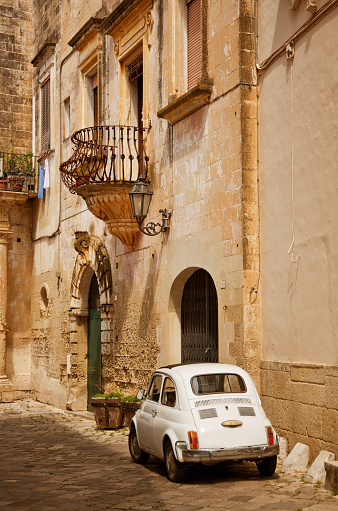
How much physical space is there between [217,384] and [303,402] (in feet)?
3.48

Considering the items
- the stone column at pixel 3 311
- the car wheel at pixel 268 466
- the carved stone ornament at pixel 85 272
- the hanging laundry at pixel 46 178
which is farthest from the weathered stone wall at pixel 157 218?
the car wheel at pixel 268 466

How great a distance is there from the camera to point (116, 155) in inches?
552

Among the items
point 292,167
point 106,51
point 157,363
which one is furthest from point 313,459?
point 106,51

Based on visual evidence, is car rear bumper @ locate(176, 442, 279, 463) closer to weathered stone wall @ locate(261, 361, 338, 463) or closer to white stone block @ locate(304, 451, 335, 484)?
white stone block @ locate(304, 451, 335, 484)

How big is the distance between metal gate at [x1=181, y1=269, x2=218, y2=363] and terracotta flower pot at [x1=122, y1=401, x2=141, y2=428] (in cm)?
110

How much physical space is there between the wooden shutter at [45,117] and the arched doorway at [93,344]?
460 centimetres

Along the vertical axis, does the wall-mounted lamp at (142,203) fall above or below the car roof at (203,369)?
above

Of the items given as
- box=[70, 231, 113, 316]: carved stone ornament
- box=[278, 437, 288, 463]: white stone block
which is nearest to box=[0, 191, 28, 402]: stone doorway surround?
box=[70, 231, 113, 316]: carved stone ornament

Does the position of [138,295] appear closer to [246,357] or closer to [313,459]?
[246,357]

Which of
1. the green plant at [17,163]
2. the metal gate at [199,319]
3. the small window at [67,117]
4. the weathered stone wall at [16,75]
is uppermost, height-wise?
the weathered stone wall at [16,75]

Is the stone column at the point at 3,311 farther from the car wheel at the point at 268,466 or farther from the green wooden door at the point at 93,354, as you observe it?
the car wheel at the point at 268,466

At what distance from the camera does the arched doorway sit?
52.7 ft

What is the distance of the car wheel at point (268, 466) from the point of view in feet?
27.4

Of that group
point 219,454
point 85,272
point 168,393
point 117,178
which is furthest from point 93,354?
point 219,454
